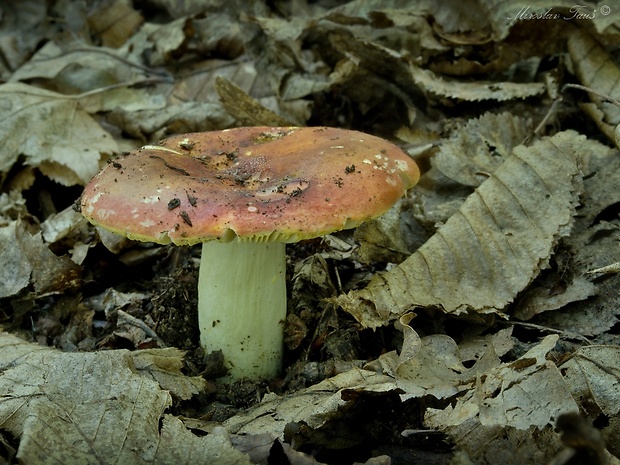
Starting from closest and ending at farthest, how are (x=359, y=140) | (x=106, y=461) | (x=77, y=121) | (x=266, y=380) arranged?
1. (x=106, y=461)
2. (x=359, y=140)
3. (x=266, y=380)
4. (x=77, y=121)

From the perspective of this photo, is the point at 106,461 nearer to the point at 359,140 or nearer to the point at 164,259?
the point at 359,140

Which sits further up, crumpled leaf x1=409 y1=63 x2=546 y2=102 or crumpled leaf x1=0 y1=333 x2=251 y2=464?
crumpled leaf x1=409 y1=63 x2=546 y2=102

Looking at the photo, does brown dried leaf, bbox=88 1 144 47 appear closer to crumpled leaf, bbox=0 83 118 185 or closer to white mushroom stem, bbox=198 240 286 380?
crumpled leaf, bbox=0 83 118 185

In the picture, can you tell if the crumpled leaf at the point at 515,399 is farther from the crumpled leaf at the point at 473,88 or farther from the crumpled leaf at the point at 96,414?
the crumpled leaf at the point at 473,88

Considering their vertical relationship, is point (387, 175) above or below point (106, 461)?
above

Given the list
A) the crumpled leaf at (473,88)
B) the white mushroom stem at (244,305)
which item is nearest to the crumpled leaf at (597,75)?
the crumpled leaf at (473,88)

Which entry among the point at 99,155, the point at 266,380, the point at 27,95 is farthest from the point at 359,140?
the point at 27,95

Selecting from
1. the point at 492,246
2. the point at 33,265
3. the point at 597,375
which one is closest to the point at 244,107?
the point at 33,265

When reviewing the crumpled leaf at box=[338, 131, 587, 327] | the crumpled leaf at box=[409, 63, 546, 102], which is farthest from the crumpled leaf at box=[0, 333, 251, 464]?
the crumpled leaf at box=[409, 63, 546, 102]
